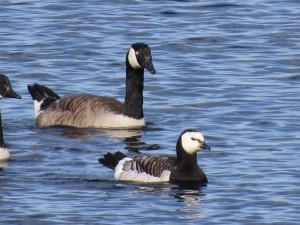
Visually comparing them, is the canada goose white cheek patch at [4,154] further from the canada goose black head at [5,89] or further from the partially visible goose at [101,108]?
the partially visible goose at [101,108]

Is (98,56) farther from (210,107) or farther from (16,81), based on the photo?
(210,107)

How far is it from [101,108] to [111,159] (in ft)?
11.9

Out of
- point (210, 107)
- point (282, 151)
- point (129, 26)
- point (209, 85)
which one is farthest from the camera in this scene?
point (129, 26)

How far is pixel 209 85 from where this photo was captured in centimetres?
2566

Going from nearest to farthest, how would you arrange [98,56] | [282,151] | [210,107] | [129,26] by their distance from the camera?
[282,151] → [210,107] → [98,56] → [129,26]

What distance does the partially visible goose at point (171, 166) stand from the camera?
62.8ft

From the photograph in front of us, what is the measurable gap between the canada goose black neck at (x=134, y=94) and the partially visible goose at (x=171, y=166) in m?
3.69

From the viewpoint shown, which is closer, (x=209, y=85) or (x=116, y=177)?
(x=116, y=177)

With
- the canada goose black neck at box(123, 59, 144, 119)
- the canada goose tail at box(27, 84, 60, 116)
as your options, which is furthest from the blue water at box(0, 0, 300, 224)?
the canada goose black neck at box(123, 59, 144, 119)

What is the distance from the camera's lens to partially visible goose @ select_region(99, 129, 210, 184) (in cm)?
1914

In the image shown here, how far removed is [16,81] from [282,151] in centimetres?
686

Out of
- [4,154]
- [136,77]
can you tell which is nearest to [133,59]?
[136,77]

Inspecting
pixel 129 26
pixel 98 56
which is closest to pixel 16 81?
pixel 98 56

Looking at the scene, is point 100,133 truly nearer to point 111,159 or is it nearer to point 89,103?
point 89,103
